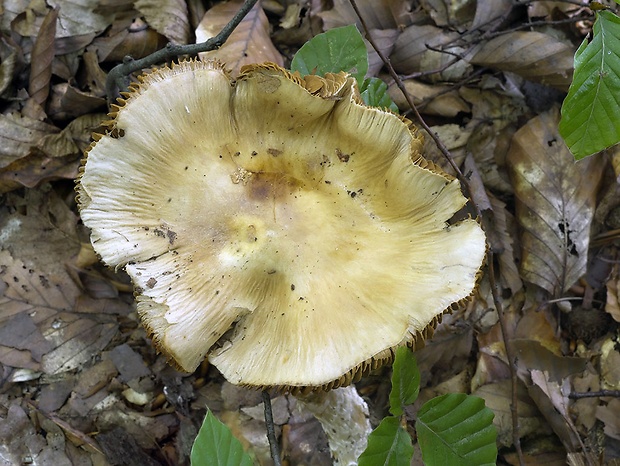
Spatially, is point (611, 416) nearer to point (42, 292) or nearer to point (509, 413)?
point (509, 413)

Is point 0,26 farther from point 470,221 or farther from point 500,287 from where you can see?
point 500,287

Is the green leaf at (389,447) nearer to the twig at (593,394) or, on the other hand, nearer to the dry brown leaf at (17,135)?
the twig at (593,394)

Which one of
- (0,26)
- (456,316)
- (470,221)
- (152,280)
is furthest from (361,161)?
(0,26)

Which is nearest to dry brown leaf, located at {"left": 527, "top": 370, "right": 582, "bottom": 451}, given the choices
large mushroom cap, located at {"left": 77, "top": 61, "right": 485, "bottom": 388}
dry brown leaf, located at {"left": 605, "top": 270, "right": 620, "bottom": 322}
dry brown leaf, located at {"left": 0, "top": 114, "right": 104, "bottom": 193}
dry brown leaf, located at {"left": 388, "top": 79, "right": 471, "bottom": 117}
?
dry brown leaf, located at {"left": 605, "top": 270, "right": 620, "bottom": 322}

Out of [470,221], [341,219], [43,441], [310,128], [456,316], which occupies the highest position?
[310,128]

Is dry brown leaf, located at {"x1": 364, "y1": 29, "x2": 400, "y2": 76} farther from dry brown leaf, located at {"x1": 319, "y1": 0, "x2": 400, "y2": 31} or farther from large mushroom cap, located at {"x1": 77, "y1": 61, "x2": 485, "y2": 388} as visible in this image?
large mushroom cap, located at {"x1": 77, "y1": 61, "x2": 485, "y2": 388}

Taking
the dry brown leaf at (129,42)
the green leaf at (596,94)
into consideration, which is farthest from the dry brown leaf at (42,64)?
the green leaf at (596,94)

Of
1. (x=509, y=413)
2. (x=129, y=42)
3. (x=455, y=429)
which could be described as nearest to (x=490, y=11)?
(x=129, y=42)
